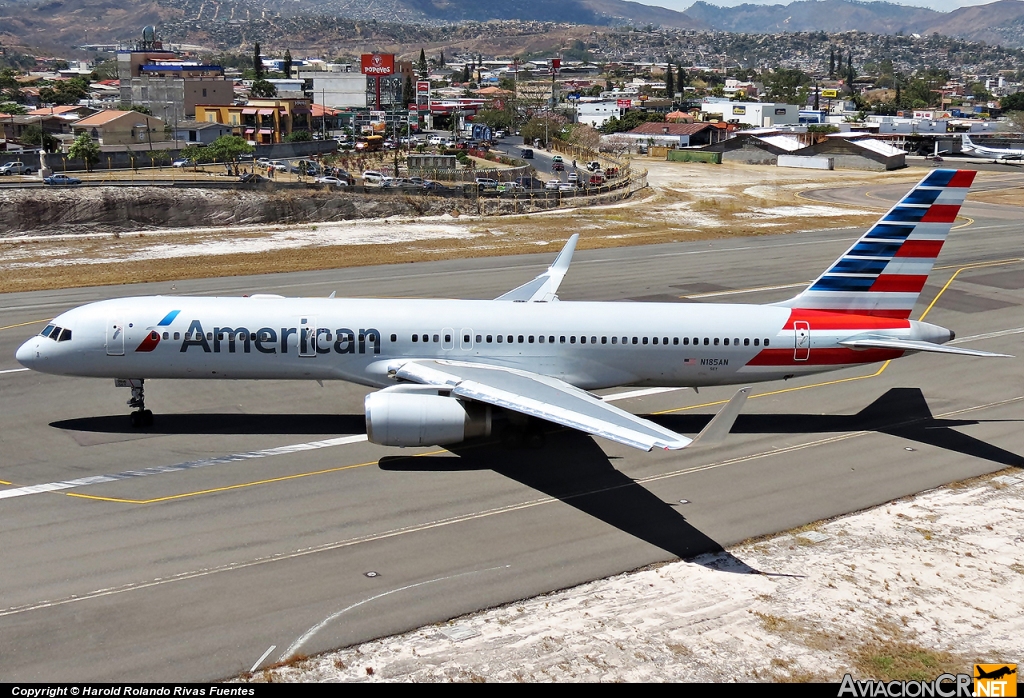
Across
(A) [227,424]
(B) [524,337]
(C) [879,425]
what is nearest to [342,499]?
(A) [227,424]

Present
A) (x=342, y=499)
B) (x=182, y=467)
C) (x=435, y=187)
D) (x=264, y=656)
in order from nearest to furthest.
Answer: (x=264, y=656), (x=342, y=499), (x=182, y=467), (x=435, y=187)

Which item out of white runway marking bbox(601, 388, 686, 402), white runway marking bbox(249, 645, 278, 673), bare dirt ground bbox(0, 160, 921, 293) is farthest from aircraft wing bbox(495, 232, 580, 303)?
bare dirt ground bbox(0, 160, 921, 293)

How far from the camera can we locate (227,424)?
3644cm

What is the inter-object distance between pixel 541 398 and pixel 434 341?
18.6ft

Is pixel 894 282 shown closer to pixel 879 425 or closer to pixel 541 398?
pixel 879 425

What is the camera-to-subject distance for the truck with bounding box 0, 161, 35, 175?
391 ft

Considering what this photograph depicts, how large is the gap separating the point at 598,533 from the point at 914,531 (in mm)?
9625

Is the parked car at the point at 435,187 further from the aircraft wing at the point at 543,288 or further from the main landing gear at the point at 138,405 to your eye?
the main landing gear at the point at 138,405

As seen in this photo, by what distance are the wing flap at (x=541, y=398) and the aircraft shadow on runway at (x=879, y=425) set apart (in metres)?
7.15

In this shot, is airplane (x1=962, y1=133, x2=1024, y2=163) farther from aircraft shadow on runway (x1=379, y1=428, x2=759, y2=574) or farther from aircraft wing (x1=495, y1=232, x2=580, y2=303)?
aircraft shadow on runway (x1=379, y1=428, x2=759, y2=574)

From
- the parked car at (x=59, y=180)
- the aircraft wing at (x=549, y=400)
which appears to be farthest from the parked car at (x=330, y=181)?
the aircraft wing at (x=549, y=400)

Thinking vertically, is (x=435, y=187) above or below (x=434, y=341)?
above

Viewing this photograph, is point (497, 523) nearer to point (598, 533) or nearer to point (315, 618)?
point (598, 533)

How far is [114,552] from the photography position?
83.2ft
